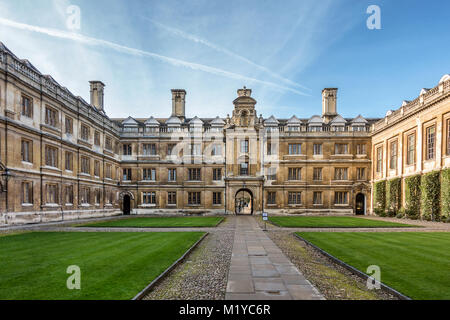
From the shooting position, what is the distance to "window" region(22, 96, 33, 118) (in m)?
20.5

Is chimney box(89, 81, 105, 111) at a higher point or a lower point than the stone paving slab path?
higher

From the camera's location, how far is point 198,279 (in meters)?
7.26

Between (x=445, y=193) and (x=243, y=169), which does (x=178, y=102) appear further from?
(x=445, y=193)

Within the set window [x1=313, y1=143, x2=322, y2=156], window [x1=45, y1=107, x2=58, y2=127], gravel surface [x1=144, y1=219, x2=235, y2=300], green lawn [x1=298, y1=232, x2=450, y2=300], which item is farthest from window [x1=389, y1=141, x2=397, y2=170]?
window [x1=45, y1=107, x2=58, y2=127]

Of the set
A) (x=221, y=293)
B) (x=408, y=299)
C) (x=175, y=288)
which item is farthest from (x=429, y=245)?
(x=175, y=288)

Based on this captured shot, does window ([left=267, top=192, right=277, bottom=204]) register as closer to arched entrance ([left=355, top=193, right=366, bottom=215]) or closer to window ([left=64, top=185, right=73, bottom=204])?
arched entrance ([left=355, top=193, right=366, bottom=215])

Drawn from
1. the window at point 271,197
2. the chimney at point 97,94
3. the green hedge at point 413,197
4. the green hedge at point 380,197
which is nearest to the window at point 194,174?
the window at point 271,197

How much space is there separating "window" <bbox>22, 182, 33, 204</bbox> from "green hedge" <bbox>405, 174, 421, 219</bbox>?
34053mm

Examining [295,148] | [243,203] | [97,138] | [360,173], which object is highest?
[97,138]

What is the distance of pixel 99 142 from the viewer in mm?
32562

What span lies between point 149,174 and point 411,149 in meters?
Answer: 31.9

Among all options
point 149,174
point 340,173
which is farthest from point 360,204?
point 149,174

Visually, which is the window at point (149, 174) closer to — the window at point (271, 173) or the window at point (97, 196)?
the window at point (97, 196)

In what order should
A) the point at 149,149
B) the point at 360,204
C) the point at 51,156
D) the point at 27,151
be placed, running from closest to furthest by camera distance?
the point at 27,151, the point at 51,156, the point at 360,204, the point at 149,149
